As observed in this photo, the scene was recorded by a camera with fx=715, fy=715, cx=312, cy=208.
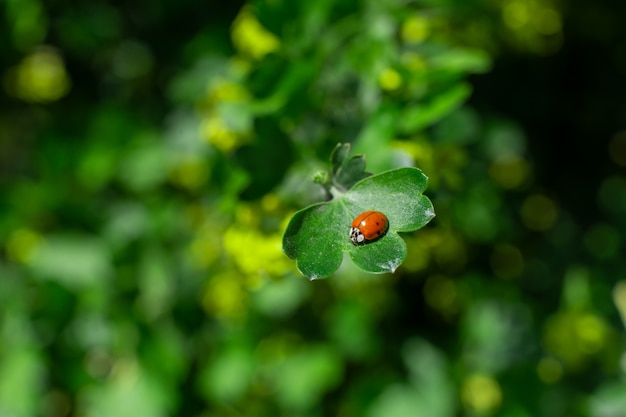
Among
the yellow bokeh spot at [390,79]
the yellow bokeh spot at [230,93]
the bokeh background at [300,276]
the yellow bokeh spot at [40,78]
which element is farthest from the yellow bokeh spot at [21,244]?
the yellow bokeh spot at [390,79]

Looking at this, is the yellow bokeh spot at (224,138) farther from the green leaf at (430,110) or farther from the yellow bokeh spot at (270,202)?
the green leaf at (430,110)

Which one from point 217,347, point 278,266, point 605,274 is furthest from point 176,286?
point 605,274

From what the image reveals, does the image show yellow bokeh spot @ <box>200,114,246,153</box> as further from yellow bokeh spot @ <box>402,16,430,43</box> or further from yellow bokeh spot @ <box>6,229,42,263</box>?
yellow bokeh spot @ <box>6,229,42,263</box>

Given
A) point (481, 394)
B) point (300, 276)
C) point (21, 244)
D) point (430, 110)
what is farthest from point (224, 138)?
point (21, 244)

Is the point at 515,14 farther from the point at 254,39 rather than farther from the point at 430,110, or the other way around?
the point at 430,110

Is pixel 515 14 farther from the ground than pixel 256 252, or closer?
closer

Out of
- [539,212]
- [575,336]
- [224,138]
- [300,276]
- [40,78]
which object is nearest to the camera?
[224,138]

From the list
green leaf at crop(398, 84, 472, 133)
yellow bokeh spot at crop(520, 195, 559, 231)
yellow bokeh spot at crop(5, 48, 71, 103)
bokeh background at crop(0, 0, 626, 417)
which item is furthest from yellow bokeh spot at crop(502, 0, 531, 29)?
yellow bokeh spot at crop(5, 48, 71, 103)
